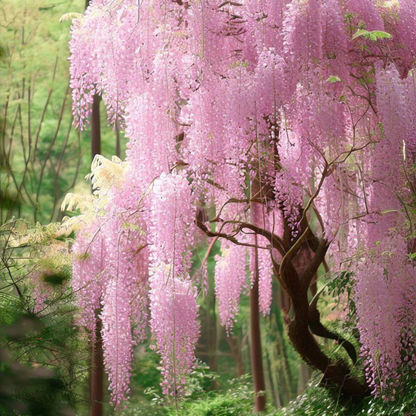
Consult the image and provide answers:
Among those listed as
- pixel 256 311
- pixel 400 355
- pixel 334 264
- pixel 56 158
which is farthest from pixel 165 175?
pixel 56 158

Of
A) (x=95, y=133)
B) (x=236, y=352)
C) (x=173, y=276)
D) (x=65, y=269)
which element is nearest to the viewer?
(x=65, y=269)

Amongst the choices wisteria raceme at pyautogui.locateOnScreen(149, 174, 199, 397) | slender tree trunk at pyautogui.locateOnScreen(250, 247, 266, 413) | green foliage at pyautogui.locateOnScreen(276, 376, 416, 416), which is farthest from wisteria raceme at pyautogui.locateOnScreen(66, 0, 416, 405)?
slender tree trunk at pyautogui.locateOnScreen(250, 247, 266, 413)

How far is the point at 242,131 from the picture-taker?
3867 millimetres

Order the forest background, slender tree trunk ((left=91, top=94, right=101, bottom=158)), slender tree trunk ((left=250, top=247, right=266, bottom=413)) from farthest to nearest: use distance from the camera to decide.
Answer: slender tree trunk ((left=91, top=94, right=101, bottom=158)) → slender tree trunk ((left=250, top=247, right=266, bottom=413)) → the forest background

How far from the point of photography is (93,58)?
4.33m

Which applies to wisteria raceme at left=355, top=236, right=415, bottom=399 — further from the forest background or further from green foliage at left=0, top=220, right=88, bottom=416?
green foliage at left=0, top=220, right=88, bottom=416

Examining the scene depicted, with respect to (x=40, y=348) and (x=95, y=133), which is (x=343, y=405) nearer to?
(x=40, y=348)

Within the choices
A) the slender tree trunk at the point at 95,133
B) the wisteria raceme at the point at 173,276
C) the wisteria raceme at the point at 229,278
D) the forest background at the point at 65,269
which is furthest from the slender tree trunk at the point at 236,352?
the wisteria raceme at the point at 173,276

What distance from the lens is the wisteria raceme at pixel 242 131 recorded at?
3914mm

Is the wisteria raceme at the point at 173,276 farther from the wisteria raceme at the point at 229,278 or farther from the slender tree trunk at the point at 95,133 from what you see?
the slender tree trunk at the point at 95,133

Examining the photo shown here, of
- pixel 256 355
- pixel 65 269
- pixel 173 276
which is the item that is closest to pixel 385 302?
pixel 173 276

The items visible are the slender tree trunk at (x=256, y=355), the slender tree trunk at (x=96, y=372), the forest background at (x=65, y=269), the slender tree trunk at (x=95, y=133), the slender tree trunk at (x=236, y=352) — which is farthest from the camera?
the slender tree trunk at (x=236, y=352)

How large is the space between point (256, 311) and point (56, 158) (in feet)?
13.2

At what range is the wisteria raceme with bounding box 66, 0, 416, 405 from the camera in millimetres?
3914
